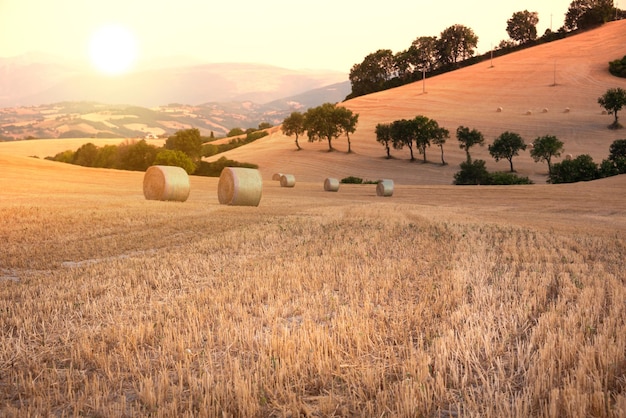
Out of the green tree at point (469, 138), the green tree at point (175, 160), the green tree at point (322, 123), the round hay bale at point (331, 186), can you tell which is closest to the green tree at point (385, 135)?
the green tree at point (322, 123)

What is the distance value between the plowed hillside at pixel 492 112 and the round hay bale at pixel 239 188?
41.2 metres

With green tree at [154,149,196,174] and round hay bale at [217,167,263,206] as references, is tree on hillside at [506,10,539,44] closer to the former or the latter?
green tree at [154,149,196,174]

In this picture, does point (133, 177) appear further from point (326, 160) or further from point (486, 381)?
point (486, 381)

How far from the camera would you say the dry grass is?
470 cm

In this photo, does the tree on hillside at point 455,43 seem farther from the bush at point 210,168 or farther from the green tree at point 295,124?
the bush at point 210,168

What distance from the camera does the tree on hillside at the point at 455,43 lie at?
161 metres

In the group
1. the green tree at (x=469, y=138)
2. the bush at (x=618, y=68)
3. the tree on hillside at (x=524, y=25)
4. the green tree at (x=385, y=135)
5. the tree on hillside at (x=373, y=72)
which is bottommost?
the green tree at (x=469, y=138)

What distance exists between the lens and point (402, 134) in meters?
84.0

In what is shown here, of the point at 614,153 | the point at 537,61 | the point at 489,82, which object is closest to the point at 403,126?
the point at 614,153

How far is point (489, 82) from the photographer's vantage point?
124 meters

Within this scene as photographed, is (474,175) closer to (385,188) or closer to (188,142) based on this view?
(385,188)

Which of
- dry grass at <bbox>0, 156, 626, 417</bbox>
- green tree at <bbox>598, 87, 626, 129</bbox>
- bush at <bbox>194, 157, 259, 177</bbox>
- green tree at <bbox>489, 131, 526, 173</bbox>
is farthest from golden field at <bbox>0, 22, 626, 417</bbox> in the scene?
green tree at <bbox>598, 87, 626, 129</bbox>

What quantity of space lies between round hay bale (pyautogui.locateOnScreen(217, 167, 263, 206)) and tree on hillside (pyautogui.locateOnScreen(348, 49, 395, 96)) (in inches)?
5234

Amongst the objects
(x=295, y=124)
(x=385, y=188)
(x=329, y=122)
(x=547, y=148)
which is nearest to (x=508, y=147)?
(x=547, y=148)
